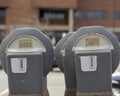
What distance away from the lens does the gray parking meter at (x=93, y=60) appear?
23.6 feet

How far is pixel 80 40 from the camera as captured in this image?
734 cm

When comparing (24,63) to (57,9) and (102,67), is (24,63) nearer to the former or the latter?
(102,67)

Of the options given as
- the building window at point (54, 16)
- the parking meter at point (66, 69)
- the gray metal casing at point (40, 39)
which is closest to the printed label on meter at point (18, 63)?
the gray metal casing at point (40, 39)

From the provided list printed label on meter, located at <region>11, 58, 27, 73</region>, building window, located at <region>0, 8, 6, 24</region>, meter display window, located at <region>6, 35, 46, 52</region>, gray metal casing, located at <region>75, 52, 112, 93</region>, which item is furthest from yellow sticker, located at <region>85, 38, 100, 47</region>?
building window, located at <region>0, 8, 6, 24</region>

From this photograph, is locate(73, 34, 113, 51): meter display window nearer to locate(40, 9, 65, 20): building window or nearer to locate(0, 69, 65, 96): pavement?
locate(0, 69, 65, 96): pavement

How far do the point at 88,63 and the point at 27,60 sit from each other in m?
0.93

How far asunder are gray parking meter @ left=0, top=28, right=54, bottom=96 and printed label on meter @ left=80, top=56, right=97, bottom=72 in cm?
64

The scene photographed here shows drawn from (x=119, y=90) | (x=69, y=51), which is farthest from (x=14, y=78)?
(x=119, y=90)

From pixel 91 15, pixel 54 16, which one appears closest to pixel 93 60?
pixel 54 16

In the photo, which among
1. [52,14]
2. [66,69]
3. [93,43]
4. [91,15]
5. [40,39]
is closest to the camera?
[93,43]

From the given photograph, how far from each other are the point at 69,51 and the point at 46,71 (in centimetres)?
48

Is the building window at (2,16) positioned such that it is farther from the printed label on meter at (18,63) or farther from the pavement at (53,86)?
the printed label on meter at (18,63)

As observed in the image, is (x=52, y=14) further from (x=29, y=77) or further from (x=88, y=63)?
(x=88, y=63)

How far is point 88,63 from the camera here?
7.18 meters
